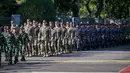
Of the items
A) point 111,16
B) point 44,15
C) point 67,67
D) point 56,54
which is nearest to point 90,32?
point 56,54

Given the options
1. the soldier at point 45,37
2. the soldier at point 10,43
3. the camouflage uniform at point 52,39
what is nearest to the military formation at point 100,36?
the camouflage uniform at point 52,39

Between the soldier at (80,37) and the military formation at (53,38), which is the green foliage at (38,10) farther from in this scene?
the soldier at (80,37)

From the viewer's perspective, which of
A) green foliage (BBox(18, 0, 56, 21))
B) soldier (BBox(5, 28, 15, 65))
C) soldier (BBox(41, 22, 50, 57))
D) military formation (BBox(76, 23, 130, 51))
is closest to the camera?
soldier (BBox(5, 28, 15, 65))

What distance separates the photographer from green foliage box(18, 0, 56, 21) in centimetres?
3903

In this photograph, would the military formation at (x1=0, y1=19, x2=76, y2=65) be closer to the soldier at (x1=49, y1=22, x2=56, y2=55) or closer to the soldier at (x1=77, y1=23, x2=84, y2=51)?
the soldier at (x1=49, y1=22, x2=56, y2=55)

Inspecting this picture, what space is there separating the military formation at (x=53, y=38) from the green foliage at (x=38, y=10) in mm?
6498

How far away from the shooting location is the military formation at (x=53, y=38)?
66.9 ft

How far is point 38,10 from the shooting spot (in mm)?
39219

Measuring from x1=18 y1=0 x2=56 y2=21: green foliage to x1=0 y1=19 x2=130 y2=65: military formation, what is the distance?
21.3 ft

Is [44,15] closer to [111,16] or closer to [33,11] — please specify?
[33,11]

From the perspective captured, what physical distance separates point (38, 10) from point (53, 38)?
1430cm

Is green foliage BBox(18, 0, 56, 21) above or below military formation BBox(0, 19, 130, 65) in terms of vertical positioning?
above

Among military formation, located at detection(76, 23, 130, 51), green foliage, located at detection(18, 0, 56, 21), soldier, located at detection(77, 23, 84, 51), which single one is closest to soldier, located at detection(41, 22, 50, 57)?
military formation, located at detection(76, 23, 130, 51)

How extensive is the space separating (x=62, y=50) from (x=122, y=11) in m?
35.0
